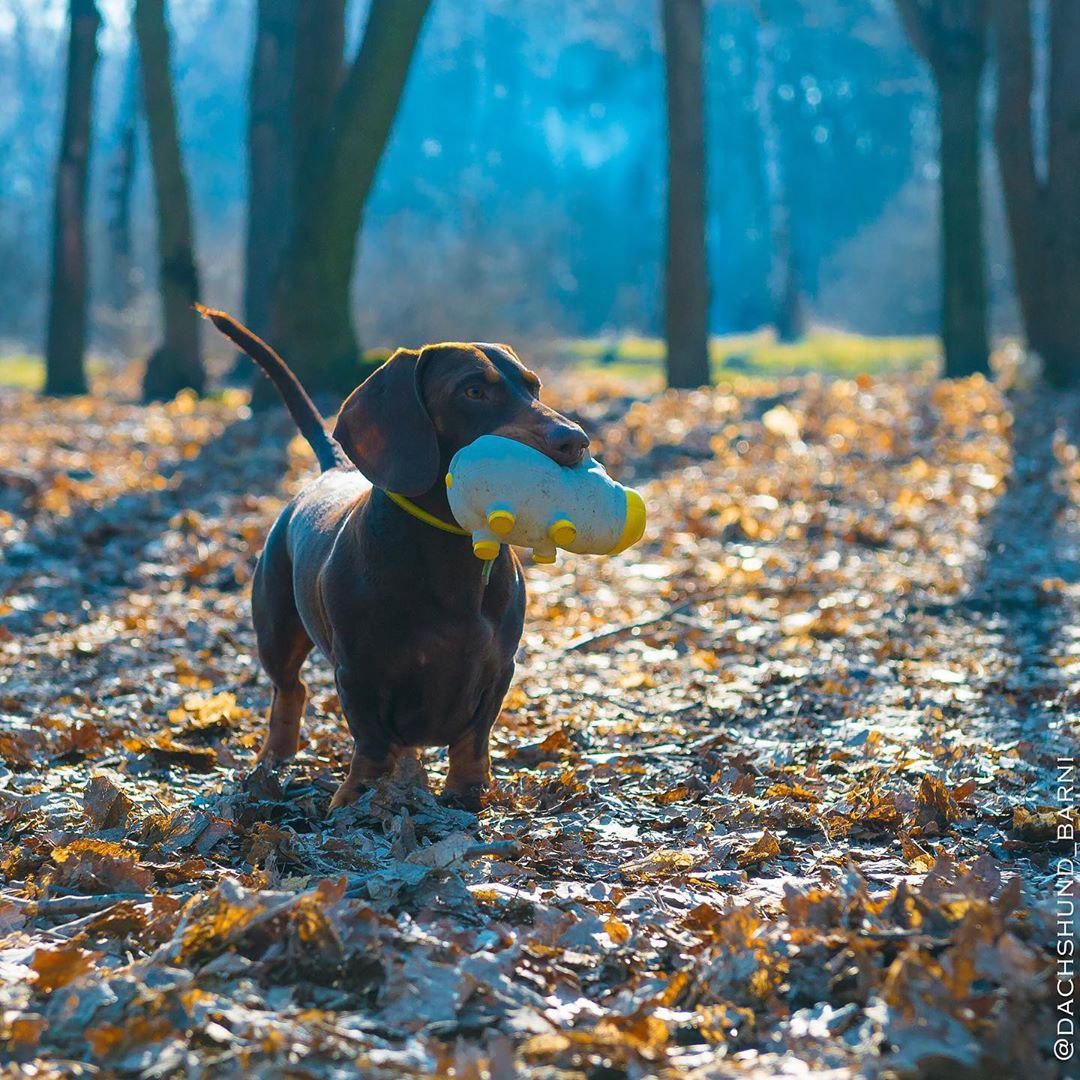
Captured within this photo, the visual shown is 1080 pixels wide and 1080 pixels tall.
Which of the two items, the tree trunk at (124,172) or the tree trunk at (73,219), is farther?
the tree trunk at (124,172)

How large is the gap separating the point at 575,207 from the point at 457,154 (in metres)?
8.80

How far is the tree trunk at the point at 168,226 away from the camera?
15586mm

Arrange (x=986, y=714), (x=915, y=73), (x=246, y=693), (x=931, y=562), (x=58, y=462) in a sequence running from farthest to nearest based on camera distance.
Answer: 1. (x=915, y=73)
2. (x=58, y=462)
3. (x=931, y=562)
4. (x=246, y=693)
5. (x=986, y=714)

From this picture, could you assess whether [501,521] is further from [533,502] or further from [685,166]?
[685,166]

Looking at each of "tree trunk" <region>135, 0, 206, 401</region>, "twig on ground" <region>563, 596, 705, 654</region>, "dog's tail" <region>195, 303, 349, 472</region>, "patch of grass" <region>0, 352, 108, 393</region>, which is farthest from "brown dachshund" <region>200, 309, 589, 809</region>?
"patch of grass" <region>0, 352, 108, 393</region>

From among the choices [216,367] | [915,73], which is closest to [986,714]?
[216,367]

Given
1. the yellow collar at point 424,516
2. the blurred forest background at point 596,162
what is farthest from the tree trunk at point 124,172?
the yellow collar at point 424,516

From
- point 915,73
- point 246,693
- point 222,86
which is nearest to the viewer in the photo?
point 246,693

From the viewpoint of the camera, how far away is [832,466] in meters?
11.4

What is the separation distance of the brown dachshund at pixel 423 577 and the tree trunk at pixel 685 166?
12067mm

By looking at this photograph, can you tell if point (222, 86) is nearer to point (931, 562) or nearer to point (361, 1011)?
point (931, 562)

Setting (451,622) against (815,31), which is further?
(815,31)

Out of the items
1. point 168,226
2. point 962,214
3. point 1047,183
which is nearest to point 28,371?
point 168,226

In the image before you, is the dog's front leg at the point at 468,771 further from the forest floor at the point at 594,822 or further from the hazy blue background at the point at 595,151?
the hazy blue background at the point at 595,151
